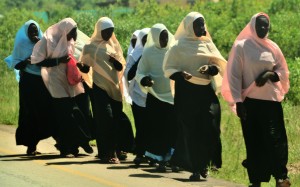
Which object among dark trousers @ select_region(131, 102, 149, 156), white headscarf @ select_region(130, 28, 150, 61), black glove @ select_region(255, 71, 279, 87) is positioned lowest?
dark trousers @ select_region(131, 102, 149, 156)

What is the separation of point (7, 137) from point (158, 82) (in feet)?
12.8

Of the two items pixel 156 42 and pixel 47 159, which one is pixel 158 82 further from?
pixel 47 159

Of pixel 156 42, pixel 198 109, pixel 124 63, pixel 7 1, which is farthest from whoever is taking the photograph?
pixel 7 1

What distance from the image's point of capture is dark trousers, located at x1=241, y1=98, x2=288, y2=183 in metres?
10.5

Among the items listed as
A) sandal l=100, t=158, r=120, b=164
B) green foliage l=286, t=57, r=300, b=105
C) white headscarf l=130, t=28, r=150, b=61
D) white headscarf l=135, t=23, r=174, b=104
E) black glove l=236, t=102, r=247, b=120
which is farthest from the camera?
green foliage l=286, t=57, r=300, b=105

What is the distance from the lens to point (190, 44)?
461 inches

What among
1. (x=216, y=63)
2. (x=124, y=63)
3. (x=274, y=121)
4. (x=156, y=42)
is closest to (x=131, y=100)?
(x=124, y=63)

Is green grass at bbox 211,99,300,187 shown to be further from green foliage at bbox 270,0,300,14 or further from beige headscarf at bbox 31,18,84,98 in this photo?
green foliage at bbox 270,0,300,14

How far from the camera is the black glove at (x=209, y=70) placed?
1139cm

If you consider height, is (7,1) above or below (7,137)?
above

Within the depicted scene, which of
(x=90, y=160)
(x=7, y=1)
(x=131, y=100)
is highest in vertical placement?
(x=7, y=1)

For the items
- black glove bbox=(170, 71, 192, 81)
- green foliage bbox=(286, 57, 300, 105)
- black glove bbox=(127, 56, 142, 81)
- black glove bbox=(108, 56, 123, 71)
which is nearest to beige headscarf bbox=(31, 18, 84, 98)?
black glove bbox=(108, 56, 123, 71)

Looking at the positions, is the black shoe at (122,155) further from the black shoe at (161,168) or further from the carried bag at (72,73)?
the black shoe at (161,168)

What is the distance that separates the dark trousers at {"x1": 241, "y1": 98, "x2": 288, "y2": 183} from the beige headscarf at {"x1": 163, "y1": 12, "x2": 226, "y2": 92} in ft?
3.80
